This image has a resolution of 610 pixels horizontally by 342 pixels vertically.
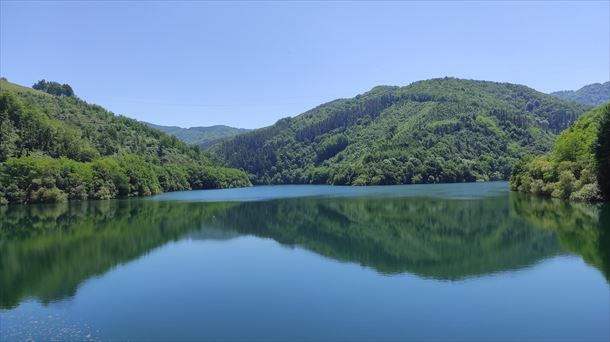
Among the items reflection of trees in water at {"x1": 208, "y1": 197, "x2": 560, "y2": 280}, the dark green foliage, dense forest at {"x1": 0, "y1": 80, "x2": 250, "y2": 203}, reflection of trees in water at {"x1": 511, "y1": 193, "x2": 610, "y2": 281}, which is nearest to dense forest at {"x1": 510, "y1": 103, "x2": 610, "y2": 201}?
the dark green foliage

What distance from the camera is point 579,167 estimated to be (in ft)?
262

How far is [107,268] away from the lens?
37.5 m

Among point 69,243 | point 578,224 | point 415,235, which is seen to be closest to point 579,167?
point 578,224

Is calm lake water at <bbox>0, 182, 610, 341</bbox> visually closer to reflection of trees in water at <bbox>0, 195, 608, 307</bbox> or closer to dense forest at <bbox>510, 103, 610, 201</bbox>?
reflection of trees in water at <bbox>0, 195, 608, 307</bbox>

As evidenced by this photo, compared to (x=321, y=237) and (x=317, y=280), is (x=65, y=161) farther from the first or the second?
(x=317, y=280)

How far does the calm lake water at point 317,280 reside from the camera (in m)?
22.0

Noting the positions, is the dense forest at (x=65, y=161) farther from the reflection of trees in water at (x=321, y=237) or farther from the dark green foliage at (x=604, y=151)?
the dark green foliage at (x=604, y=151)

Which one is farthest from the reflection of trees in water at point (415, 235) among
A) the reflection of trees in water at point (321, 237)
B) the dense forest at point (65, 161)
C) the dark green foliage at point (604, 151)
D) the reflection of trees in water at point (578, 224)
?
the dense forest at point (65, 161)

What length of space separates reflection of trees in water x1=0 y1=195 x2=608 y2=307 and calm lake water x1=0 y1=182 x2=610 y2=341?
0.71 ft

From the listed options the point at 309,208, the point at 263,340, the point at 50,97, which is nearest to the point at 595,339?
the point at 263,340

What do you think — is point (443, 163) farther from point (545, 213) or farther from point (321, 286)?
point (321, 286)

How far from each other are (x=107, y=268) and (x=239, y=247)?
45.3 feet

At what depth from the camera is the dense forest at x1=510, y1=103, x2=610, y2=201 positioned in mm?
69812

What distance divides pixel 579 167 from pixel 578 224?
33.7 metres
